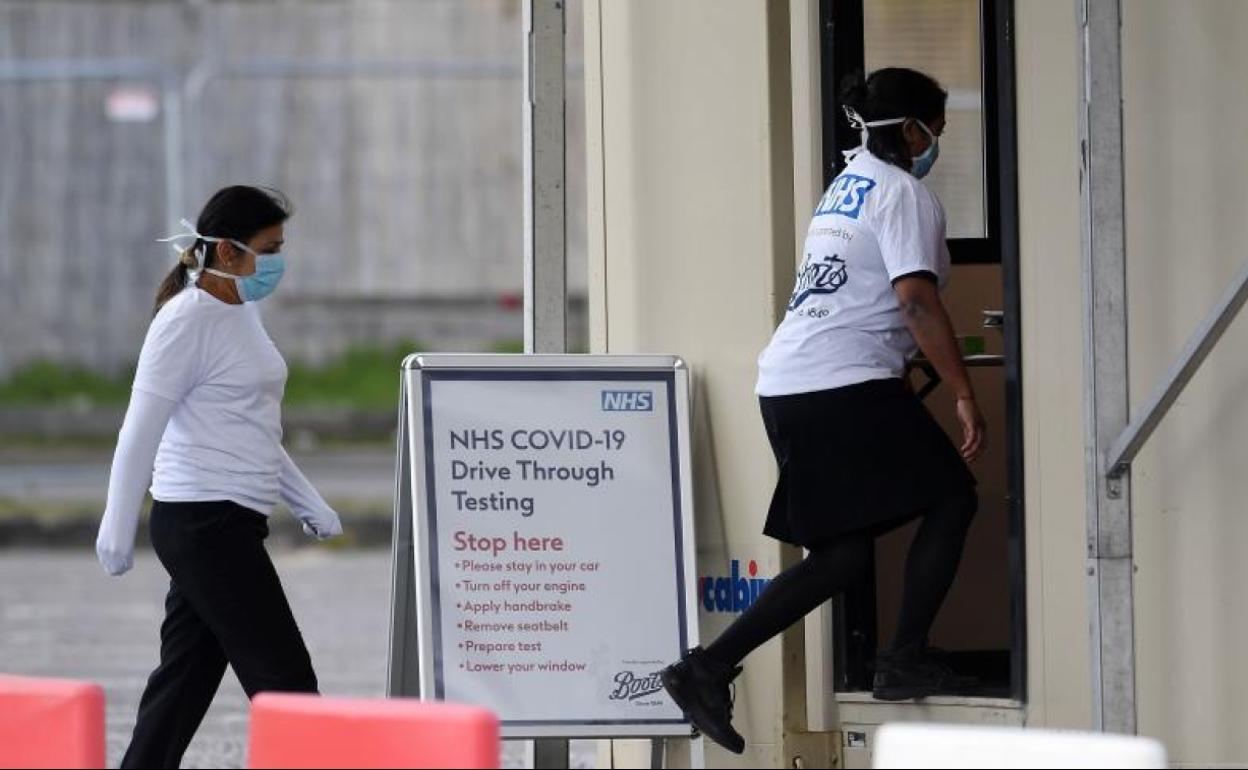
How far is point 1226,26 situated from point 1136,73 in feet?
0.84

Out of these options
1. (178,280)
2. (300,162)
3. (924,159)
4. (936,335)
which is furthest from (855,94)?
(300,162)

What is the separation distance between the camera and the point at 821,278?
6004 millimetres

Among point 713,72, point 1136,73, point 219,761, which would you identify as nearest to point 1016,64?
point 1136,73

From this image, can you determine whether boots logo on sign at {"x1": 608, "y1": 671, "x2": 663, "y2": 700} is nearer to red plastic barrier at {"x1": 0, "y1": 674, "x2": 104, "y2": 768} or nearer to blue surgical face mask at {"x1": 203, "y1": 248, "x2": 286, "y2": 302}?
blue surgical face mask at {"x1": 203, "y1": 248, "x2": 286, "y2": 302}

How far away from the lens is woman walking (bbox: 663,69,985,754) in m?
5.89

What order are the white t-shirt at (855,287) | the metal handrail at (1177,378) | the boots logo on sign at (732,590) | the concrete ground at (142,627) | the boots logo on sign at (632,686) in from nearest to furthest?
1. the metal handrail at (1177,378)
2. the white t-shirt at (855,287)
3. the boots logo on sign at (632,686)
4. the boots logo on sign at (732,590)
5. the concrete ground at (142,627)

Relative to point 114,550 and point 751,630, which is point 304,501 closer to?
point 114,550

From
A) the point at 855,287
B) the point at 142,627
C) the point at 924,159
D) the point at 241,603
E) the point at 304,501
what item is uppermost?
the point at 924,159

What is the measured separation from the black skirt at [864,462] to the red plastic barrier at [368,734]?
196 centimetres

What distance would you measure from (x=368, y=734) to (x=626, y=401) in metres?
2.46

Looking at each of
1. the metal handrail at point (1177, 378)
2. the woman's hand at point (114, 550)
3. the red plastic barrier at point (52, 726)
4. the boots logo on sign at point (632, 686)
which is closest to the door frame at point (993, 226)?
the boots logo on sign at point (632, 686)

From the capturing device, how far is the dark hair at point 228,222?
20.3 ft

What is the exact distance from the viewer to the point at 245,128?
20844mm

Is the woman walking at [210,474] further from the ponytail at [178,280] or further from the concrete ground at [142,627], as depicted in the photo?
the concrete ground at [142,627]
